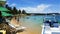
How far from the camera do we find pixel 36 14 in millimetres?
1769

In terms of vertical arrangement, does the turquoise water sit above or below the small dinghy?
above

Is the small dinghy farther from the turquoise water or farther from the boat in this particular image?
the boat

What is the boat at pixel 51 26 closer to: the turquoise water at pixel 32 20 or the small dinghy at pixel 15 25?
the turquoise water at pixel 32 20

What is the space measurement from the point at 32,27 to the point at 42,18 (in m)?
0.16

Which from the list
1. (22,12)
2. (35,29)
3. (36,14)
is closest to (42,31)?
(35,29)

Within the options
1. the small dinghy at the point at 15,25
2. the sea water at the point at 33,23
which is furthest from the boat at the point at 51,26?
the small dinghy at the point at 15,25

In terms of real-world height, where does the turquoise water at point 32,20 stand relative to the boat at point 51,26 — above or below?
above

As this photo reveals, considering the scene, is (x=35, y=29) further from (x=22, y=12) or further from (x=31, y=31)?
(x=22, y=12)

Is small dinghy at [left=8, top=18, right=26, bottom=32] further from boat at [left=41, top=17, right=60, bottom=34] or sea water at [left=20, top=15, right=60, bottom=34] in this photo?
boat at [left=41, top=17, right=60, bottom=34]

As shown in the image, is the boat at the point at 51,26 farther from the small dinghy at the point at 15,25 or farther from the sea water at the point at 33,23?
the small dinghy at the point at 15,25

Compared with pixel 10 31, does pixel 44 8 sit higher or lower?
higher

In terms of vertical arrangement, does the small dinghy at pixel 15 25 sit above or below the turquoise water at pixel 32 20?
below

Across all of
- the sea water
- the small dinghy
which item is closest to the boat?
the sea water

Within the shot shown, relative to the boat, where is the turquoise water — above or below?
above
